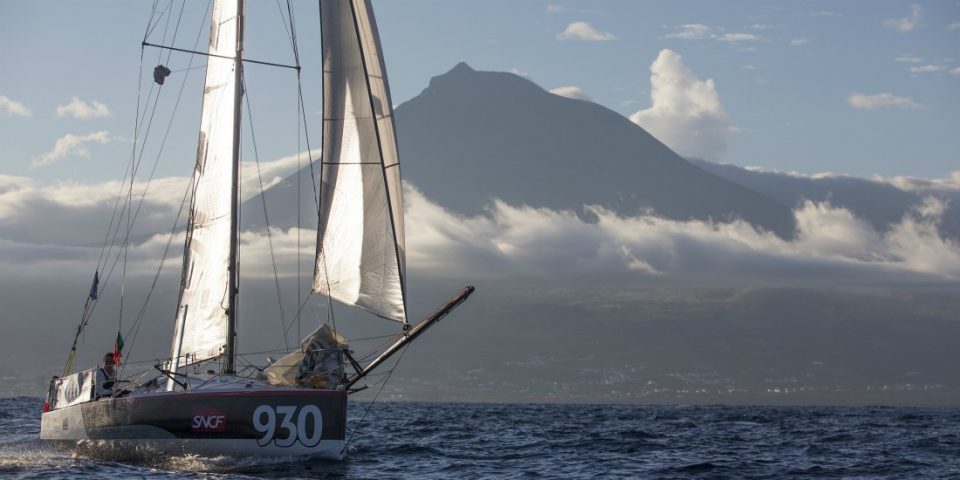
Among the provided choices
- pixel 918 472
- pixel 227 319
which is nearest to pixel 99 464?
pixel 227 319

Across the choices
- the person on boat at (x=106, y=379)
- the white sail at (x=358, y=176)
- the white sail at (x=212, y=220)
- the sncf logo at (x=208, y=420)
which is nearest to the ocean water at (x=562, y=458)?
the sncf logo at (x=208, y=420)

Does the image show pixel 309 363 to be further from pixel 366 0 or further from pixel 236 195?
pixel 366 0

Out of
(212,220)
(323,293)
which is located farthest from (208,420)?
(212,220)

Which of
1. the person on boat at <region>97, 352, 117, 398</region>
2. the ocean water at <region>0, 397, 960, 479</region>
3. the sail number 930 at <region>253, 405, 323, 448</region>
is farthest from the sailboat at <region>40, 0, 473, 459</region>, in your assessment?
the ocean water at <region>0, 397, 960, 479</region>

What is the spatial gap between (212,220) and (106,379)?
5540 millimetres

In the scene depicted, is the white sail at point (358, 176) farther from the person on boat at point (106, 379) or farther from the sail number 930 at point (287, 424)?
the person on boat at point (106, 379)

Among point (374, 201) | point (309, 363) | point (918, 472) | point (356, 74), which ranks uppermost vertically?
point (356, 74)

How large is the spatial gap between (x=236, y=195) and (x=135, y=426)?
264 inches

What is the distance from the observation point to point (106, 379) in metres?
35.4

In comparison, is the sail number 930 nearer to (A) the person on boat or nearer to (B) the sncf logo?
(B) the sncf logo

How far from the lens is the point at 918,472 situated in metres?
35.7

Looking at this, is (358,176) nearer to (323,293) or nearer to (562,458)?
(323,293)

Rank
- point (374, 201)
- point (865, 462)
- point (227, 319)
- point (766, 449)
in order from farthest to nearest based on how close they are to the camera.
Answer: point (766, 449), point (865, 462), point (227, 319), point (374, 201)

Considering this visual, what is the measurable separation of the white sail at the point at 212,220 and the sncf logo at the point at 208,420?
12.0ft
